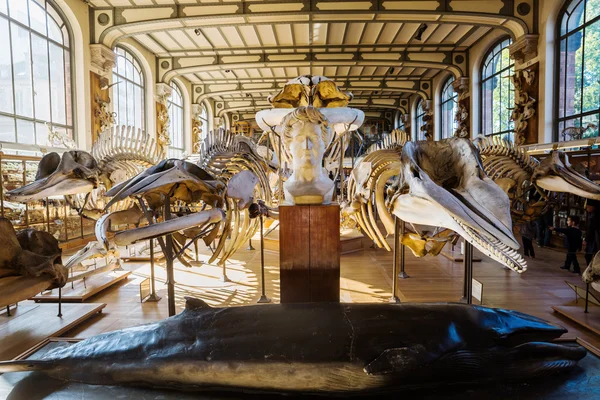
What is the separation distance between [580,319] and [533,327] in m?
1.95

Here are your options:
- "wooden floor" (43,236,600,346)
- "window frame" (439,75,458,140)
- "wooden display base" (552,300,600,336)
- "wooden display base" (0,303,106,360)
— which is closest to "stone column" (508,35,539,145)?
"wooden floor" (43,236,600,346)

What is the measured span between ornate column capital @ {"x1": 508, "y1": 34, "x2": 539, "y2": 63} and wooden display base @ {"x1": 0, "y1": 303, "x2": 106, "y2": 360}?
32.8ft

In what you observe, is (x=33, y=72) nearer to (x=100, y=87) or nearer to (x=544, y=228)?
(x=100, y=87)

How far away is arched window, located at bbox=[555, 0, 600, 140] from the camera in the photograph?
24.1 feet

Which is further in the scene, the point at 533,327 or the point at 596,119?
the point at 596,119

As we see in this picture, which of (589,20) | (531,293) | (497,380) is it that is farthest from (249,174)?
(589,20)

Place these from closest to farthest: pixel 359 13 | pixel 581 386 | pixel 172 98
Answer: pixel 581 386
pixel 359 13
pixel 172 98

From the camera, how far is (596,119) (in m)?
7.30

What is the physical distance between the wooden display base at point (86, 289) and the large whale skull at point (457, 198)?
367 cm

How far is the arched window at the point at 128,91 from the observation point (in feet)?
35.2

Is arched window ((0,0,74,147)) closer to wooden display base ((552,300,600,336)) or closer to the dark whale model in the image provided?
the dark whale model

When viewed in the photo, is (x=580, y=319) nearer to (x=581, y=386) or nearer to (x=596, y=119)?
(x=581, y=386)

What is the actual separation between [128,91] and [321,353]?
11859 mm

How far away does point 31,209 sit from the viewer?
624 cm
